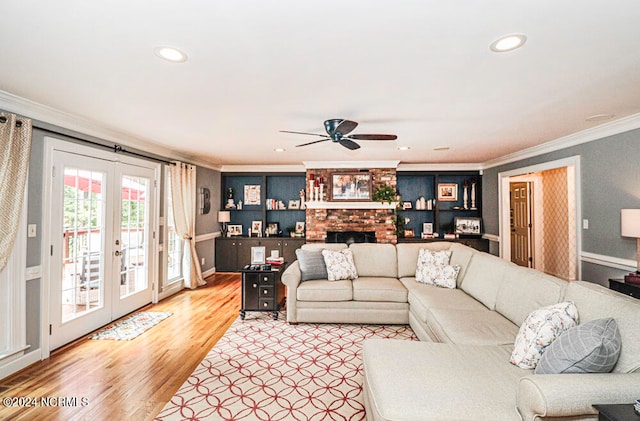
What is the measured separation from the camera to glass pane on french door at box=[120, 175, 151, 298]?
4.18m

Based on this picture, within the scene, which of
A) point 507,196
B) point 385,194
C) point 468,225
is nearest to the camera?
point 507,196

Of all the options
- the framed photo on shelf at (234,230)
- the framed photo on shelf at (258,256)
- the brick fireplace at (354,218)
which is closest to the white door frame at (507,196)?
the brick fireplace at (354,218)

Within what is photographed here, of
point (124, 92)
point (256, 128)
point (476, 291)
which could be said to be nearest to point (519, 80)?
point (476, 291)

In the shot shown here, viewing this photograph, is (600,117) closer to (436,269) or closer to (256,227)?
(436,269)

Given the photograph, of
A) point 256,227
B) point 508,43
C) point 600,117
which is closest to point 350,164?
point 256,227

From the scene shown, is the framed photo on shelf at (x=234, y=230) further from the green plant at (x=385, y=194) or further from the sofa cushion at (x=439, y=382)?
the sofa cushion at (x=439, y=382)

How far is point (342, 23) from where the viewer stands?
64.6 inches

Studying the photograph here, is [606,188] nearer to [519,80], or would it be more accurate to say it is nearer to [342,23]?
[519,80]

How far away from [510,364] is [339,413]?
1.18 meters

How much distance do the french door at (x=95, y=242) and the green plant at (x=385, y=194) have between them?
4.15m

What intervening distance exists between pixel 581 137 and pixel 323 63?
3922 millimetres

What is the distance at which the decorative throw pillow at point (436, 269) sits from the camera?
151 inches

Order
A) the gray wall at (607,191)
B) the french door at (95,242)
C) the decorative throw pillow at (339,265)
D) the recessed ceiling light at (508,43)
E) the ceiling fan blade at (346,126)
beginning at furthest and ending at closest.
A: the decorative throw pillow at (339,265) < the gray wall at (607,191) < the french door at (95,242) < the ceiling fan blade at (346,126) < the recessed ceiling light at (508,43)

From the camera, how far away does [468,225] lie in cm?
688
